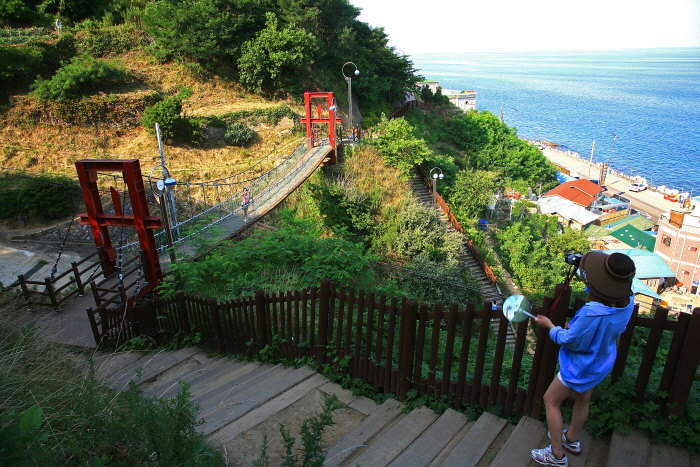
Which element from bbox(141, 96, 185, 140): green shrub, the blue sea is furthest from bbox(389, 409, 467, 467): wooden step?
the blue sea

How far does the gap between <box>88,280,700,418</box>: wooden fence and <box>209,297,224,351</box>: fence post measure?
0.02 m

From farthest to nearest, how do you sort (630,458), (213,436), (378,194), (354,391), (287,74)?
(287,74), (378,194), (354,391), (213,436), (630,458)

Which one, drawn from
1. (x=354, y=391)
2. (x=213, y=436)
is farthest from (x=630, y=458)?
(x=213, y=436)

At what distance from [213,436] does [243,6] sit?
27.5m

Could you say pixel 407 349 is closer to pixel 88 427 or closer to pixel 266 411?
pixel 266 411

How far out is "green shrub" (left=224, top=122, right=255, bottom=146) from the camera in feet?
74.7

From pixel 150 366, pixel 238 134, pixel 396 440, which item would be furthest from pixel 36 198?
pixel 396 440

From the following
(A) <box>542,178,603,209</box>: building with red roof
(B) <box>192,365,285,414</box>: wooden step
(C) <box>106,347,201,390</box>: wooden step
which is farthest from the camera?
(A) <box>542,178,603,209</box>: building with red roof

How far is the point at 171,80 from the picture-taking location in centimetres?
2505

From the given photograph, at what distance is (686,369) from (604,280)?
991 mm

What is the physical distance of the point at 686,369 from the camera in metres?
2.95

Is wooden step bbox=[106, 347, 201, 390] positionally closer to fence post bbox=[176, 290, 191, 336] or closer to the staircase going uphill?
fence post bbox=[176, 290, 191, 336]

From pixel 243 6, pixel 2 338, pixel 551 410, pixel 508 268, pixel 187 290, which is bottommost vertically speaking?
pixel 508 268

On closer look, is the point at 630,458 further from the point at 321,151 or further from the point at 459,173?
the point at 459,173
